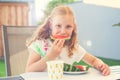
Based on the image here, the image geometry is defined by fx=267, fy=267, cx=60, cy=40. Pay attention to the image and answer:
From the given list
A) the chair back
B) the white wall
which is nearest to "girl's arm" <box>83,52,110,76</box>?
the chair back

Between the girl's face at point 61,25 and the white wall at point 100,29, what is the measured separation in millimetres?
1773

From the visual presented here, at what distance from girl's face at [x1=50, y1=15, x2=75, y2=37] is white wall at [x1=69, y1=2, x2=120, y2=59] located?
1773 millimetres

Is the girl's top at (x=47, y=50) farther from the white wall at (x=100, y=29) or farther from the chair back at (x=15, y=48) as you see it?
the white wall at (x=100, y=29)

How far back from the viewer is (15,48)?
1.41 m

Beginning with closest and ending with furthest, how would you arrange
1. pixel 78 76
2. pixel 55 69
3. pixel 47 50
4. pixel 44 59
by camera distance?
pixel 55 69, pixel 78 76, pixel 44 59, pixel 47 50

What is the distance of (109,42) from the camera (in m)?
3.29

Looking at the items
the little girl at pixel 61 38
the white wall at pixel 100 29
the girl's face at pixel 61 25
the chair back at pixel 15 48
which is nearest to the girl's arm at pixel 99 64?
the little girl at pixel 61 38

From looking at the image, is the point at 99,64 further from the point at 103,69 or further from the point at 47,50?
the point at 47,50

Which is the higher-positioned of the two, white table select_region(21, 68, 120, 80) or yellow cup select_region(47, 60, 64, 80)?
yellow cup select_region(47, 60, 64, 80)

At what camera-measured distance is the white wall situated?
3.23 m

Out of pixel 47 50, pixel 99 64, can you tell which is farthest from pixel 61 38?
pixel 99 64

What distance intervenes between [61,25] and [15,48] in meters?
0.27

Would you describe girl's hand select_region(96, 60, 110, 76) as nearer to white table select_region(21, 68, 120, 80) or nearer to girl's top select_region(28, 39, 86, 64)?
white table select_region(21, 68, 120, 80)

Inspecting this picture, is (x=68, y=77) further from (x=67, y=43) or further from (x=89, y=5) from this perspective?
(x=89, y=5)
